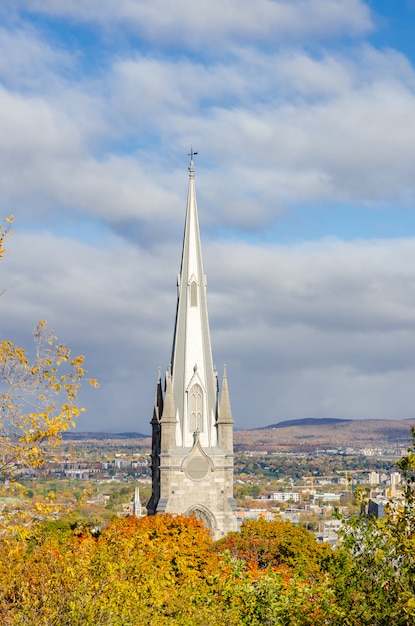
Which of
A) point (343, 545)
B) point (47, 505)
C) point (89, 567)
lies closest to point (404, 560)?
point (343, 545)

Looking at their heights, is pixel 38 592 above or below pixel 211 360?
below

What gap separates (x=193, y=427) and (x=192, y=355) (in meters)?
4.04

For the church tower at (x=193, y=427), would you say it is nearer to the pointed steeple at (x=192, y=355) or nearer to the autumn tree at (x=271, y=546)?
the pointed steeple at (x=192, y=355)

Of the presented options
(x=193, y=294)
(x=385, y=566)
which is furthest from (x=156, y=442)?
(x=385, y=566)

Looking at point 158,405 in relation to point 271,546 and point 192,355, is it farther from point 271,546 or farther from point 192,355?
point 271,546

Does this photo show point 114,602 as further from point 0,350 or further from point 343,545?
point 0,350

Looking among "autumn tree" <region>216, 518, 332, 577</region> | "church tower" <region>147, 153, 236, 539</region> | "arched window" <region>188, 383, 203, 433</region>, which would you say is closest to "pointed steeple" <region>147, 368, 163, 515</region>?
"church tower" <region>147, 153, 236, 539</region>

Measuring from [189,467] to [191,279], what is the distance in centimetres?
1069

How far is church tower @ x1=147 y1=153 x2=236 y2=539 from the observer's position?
57219mm

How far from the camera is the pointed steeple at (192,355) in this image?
58062 millimetres

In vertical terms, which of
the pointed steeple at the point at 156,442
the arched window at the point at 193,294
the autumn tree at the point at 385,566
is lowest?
the autumn tree at the point at 385,566

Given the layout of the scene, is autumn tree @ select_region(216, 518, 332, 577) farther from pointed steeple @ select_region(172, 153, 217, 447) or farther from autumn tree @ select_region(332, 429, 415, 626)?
autumn tree @ select_region(332, 429, 415, 626)

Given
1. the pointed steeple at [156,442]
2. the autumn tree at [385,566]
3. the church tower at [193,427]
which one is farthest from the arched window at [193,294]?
the autumn tree at [385,566]

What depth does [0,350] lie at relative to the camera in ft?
56.1
